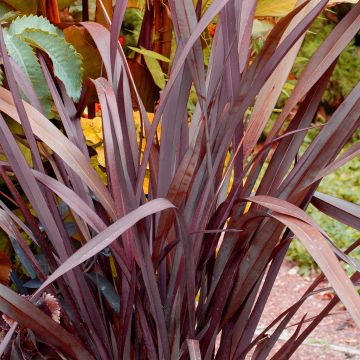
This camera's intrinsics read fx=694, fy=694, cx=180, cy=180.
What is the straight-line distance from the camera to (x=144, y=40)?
2.30 meters

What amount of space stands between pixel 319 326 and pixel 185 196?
204 centimetres

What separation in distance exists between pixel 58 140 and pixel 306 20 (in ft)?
1.61

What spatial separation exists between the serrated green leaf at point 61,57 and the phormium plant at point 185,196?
15 cm

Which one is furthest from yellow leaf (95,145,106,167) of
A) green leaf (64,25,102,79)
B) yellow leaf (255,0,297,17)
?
yellow leaf (255,0,297,17)

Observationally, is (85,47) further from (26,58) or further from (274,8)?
(274,8)

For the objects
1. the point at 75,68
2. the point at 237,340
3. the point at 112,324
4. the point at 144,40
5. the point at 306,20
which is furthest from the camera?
the point at 144,40

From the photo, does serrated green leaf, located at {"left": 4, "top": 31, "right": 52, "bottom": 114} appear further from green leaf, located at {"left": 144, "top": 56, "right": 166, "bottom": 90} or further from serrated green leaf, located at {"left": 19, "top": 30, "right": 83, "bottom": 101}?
green leaf, located at {"left": 144, "top": 56, "right": 166, "bottom": 90}

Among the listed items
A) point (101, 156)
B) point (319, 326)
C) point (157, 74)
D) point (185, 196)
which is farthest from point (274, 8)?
point (319, 326)

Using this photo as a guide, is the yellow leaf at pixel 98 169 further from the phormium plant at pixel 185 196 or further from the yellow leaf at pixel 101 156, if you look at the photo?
the phormium plant at pixel 185 196

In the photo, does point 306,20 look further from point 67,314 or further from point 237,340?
point 67,314

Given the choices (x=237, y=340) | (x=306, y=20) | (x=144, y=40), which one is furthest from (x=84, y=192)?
(x=144, y=40)

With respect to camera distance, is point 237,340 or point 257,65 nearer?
point 257,65

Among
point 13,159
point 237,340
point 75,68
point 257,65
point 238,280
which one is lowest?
point 237,340

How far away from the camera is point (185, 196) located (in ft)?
4.11
